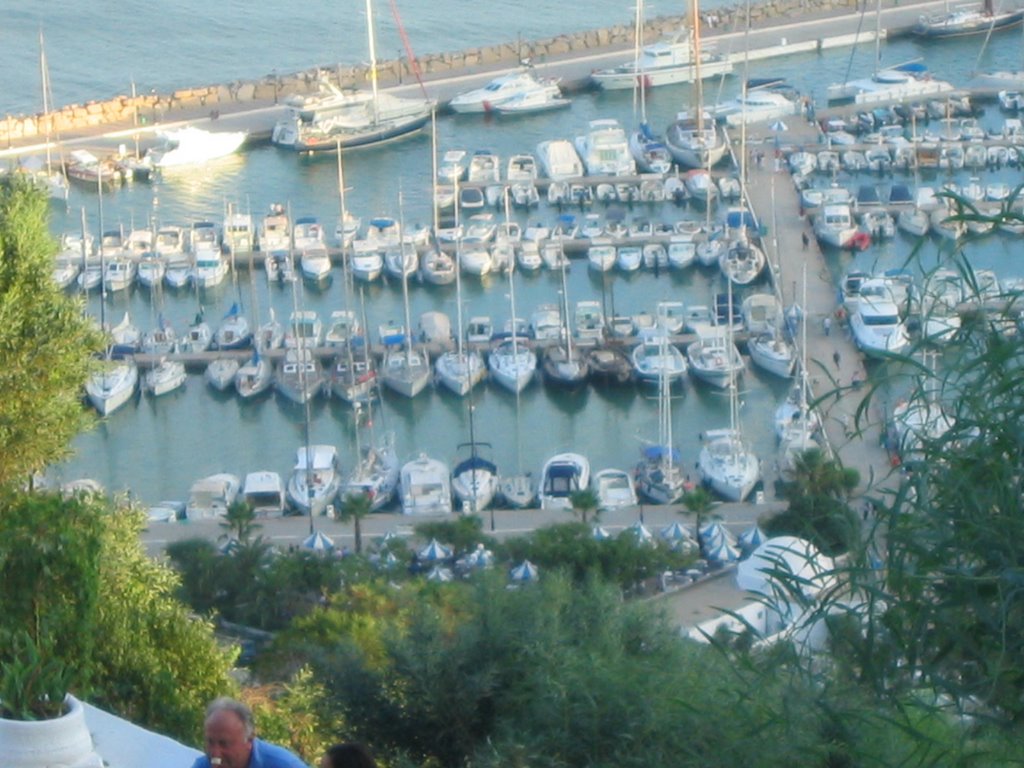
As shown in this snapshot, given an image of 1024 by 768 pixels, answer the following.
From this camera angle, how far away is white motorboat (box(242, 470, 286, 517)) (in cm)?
1647

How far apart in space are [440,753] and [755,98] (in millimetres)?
24526

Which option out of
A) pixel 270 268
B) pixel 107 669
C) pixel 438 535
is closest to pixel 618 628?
pixel 107 669

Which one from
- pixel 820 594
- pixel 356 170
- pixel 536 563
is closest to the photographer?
pixel 820 594

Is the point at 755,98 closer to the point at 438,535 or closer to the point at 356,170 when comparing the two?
the point at 356,170

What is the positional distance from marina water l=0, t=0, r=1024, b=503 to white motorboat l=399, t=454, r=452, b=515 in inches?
42.4

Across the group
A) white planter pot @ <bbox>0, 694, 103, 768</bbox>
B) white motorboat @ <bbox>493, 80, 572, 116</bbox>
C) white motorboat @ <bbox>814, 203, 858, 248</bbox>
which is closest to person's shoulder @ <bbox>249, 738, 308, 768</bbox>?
white planter pot @ <bbox>0, 694, 103, 768</bbox>

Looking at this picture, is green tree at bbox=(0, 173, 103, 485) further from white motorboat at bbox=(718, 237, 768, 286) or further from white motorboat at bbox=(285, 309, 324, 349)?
white motorboat at bbox=(718, 237, 768, 286)

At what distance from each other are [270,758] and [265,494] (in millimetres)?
13800

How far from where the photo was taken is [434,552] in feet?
45.0

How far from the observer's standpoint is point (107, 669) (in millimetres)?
4660

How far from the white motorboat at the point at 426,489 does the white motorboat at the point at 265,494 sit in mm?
1123

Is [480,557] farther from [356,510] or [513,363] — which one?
Result: [513,363]

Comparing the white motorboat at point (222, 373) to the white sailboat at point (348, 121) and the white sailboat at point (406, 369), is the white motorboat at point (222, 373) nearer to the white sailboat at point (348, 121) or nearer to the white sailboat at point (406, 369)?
the white sailboat at point (406, 369)

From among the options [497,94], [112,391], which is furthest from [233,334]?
[497,94]
